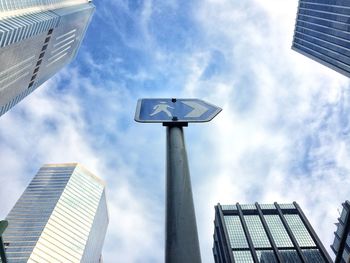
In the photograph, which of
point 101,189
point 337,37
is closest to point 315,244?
point 337,37

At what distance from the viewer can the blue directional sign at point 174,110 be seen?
4.98 meters

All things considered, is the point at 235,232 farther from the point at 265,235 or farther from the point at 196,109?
the point at 196,109

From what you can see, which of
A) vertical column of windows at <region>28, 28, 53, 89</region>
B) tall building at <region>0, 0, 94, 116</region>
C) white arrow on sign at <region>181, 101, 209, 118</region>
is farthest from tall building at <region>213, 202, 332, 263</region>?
white arrow on sign at <region>181, 101, 209, 118</region>

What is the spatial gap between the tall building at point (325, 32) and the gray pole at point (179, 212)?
103 meters

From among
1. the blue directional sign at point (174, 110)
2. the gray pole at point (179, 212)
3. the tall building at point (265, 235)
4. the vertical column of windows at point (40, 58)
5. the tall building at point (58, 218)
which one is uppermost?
the vertical column of windows at point (40, 58)

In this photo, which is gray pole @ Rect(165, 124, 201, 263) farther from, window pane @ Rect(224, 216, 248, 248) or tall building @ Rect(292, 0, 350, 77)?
tall building @ Rect(292, 0, 350, 77)

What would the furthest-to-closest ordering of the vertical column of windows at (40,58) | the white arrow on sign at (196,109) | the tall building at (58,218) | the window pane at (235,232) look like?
the tall building at (58,218), the vertical column of windows at (40,58), the window pane at (235,232), the white arrow on sign at (196,109)

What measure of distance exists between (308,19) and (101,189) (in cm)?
13850

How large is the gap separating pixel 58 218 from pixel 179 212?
497 ft

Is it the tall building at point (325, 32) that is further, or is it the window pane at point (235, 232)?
the window pane at point (235, 232)

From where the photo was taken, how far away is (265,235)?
9750 cm

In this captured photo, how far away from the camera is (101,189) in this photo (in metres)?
179

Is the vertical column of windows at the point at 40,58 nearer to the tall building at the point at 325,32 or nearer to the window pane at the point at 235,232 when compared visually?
the window pane at the point at 235,232

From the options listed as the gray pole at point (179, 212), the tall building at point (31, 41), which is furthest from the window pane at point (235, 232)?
the gray pole at point (179, 212)
